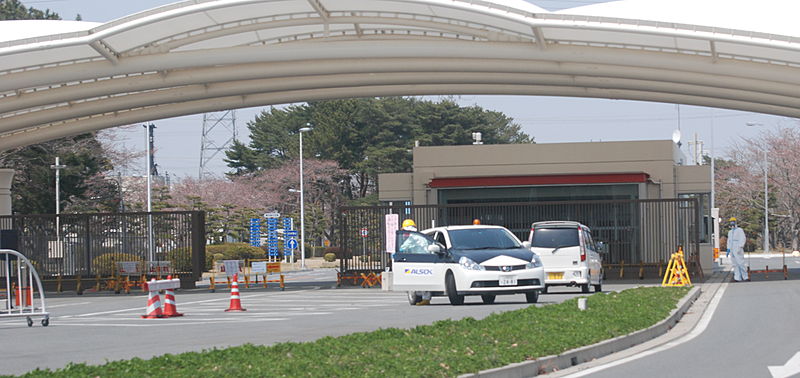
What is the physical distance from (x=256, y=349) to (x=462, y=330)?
9.83 feet

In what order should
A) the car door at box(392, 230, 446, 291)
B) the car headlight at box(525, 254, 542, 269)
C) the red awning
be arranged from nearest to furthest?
the car headlight at box(525, 254, 542, 269) < the car door at box(392, 230, 446, 291) < the red awning

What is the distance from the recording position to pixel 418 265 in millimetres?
22156

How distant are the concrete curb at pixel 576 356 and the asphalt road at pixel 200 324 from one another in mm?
3762

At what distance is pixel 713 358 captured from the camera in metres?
12.2

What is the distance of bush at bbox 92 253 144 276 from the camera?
37281 millimetres

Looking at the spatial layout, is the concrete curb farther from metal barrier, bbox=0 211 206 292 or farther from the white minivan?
metal barrier, bbox=0 211 206 292

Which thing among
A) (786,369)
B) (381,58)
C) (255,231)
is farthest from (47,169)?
(786,369)

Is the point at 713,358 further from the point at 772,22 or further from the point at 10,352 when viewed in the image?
the point at 772,22

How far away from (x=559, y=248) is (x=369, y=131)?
62413 mm

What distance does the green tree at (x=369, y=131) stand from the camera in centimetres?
8562

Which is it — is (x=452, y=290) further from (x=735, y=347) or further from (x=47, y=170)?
(x=47, y=170)

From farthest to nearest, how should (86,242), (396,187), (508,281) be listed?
1. (396,187)
2. (86,242)
3. (508,281)

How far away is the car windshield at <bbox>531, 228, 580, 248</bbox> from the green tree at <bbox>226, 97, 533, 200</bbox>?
57.2 metres

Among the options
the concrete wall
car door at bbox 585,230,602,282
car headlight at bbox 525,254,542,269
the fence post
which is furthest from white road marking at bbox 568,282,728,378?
the concrete wall
